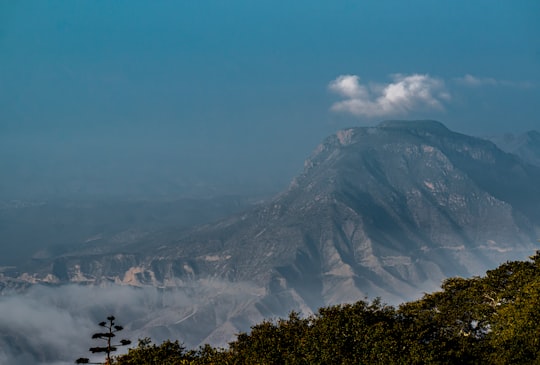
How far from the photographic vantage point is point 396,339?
53.3 metres

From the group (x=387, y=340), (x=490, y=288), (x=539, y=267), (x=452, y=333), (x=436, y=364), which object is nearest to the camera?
(x=436, y=364)

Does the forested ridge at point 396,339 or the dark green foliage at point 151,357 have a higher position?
the dark green foliage at point 151,357

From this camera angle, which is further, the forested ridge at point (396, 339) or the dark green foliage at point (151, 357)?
the dark green foliage at point (151, 357)

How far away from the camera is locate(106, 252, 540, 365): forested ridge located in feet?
166

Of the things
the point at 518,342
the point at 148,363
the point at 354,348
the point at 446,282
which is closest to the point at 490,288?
the point at 446,282

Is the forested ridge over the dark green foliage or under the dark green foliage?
under

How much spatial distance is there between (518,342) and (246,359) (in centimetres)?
2843

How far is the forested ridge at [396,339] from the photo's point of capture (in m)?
50.7

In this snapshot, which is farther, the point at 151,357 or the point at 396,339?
the point at 151,357

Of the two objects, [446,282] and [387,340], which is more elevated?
[446,282]

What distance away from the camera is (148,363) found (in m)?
56.1

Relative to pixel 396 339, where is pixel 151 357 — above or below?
above

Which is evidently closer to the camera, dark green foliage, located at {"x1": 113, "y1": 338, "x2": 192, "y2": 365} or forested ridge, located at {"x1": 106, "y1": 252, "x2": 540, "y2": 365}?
forested ridge, located at {"x1": 106, "y1": 252, "x2": 540, "y2": 365}

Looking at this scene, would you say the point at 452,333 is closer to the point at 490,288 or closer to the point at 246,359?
the point at 490,288
